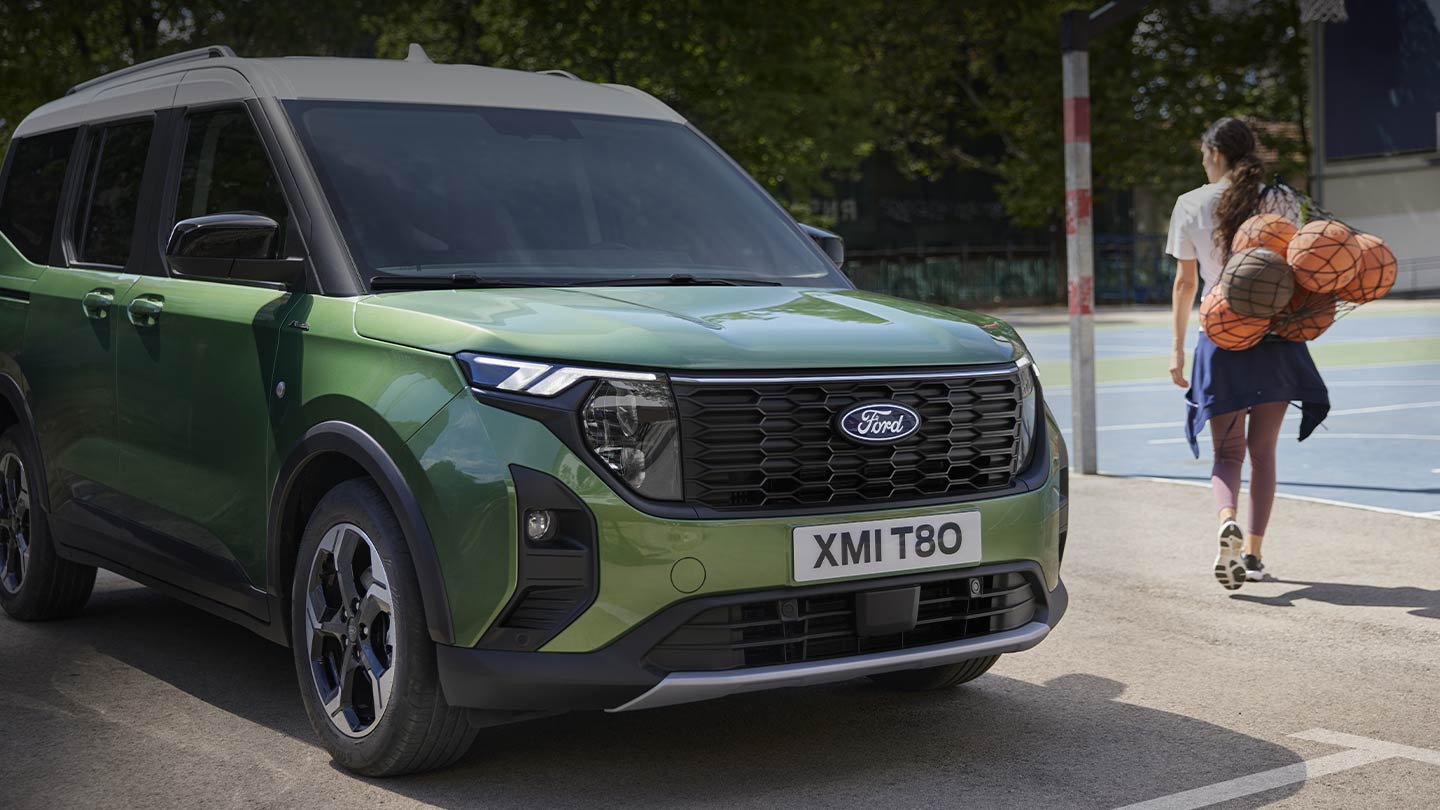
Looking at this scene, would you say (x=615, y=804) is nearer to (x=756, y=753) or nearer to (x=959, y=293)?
(x=756, y=753)

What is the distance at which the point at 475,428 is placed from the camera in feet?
13.5

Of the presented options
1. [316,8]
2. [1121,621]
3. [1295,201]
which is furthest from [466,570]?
[316,8]

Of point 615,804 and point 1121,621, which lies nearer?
point 615,804

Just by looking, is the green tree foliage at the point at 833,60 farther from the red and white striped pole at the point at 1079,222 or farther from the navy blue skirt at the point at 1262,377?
the navy blue skirt at the point at 1262,377

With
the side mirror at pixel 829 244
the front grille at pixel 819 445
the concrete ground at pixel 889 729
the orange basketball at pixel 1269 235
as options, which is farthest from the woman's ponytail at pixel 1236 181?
the front grille at pixel 819 445

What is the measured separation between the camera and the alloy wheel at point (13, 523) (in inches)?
265

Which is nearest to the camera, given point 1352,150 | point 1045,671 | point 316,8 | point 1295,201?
point 1045,671

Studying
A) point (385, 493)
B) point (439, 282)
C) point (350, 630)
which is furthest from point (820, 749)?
point (439, 282)

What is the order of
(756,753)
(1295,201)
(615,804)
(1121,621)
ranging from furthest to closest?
(1295,201) → (1121,621) → (756,753) → (615,804)

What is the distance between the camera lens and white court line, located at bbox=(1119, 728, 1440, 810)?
4359 mm

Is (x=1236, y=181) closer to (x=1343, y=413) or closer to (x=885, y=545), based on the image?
(x=885, y=545)

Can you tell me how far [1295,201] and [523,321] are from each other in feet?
14.3

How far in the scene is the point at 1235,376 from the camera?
7246 millimetres

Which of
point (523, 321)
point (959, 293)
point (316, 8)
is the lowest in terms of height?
point (959, 293)
